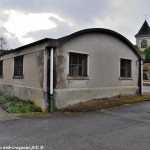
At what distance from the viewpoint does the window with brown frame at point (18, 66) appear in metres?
15.1

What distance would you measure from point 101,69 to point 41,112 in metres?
4.73

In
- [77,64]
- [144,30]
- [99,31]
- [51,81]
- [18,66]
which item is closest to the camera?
[51,81]

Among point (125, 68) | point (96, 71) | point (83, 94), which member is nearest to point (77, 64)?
point (96, 71)

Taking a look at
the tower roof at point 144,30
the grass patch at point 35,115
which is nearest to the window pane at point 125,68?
the grass patch at point 35,115

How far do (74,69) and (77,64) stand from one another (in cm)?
34

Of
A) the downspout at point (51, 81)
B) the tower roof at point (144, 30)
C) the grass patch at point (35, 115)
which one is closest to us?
the grass patch at point (35, 115)

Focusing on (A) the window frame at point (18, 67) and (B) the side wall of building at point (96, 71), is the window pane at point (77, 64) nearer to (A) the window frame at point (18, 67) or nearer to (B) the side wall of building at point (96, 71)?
(B) the side wall of building at point (96, 71)

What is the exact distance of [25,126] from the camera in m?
8.55

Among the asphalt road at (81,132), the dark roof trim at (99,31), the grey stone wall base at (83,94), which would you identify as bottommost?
the asphalt road at (81,132)

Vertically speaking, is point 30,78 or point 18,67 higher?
point 18,67

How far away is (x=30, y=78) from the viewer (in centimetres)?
1351

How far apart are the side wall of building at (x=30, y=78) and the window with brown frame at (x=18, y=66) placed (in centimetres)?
27

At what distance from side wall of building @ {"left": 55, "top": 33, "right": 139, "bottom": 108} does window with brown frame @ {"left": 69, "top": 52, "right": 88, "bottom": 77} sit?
0.23 metres

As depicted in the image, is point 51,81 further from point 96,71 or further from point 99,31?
point 99,31
